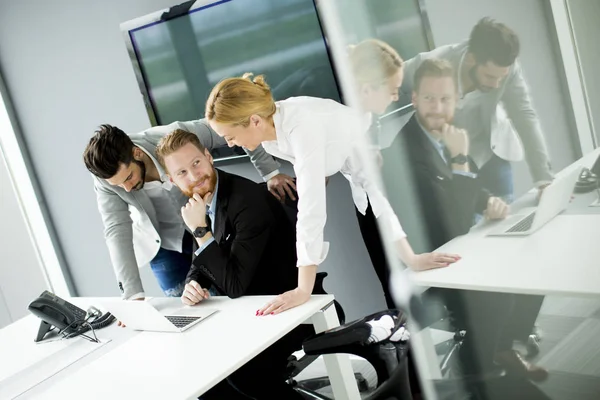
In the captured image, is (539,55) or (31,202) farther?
(31,202)

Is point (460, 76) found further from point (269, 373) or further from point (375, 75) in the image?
point (269, 373)

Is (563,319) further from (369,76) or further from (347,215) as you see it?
(347,215)

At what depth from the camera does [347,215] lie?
9.43 feet

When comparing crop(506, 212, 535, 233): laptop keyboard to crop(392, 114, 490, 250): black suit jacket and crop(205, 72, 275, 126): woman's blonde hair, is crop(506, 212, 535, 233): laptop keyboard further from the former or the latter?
crop(205, 72, 275, 126): woman's blonde hair

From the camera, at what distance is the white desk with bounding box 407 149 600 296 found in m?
0.36

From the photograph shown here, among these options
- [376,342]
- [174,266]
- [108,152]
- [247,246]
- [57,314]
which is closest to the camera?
[376,342]

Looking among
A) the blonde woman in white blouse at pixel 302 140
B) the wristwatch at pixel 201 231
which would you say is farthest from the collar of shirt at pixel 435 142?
the wristwatch at pixel 201 231

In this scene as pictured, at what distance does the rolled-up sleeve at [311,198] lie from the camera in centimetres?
203

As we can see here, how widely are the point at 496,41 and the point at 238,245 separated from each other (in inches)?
74.0

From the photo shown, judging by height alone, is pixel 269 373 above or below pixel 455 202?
below

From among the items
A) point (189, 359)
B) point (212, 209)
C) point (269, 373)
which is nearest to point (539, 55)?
point (189, 359)

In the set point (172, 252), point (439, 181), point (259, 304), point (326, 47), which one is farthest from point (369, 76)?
point (172, 252)

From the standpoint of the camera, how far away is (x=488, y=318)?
17.2 inches

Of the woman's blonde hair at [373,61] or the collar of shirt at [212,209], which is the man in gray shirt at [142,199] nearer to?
the collar of shirt at [212,209]
